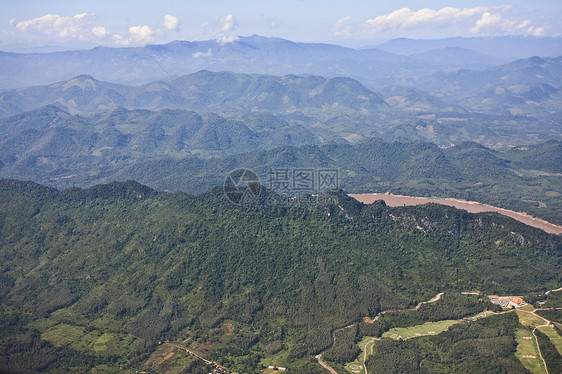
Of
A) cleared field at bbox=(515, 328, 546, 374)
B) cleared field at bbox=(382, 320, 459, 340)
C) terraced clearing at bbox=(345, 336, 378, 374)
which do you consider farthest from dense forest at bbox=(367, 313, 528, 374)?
cleared field at bbox=(382, 320, 459, 340)

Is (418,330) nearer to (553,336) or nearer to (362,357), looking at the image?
(362,357)

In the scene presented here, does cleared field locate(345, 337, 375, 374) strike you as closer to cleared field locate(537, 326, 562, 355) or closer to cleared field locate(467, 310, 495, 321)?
cleared field locate(467, 310, 495, 321)

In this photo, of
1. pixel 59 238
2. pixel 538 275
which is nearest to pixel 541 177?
pixel 538 275

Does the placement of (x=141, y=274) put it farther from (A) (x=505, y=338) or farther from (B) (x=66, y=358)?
(A) (x=505, y=338)

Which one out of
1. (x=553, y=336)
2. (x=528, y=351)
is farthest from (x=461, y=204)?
(x=528, y=351)

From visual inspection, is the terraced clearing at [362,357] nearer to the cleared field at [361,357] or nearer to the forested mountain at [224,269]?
the cleared field at [361,357]

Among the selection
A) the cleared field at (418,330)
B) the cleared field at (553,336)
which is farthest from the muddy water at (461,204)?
the cleared field at (418,330)
